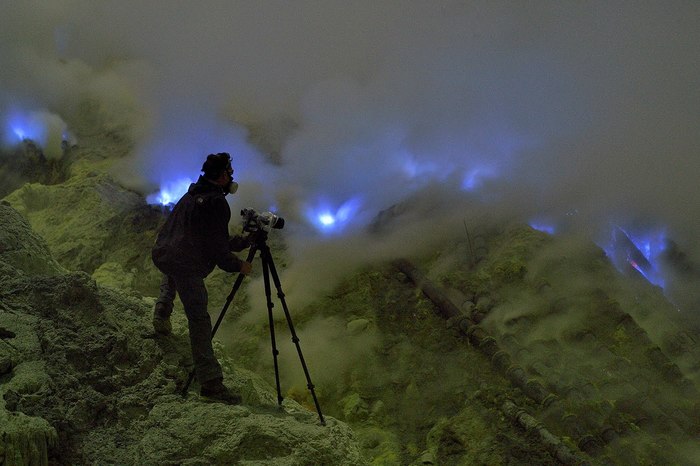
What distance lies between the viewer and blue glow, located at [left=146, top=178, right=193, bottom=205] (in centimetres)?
1115

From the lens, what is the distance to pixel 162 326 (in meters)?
3.90

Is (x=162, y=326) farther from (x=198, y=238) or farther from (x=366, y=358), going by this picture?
(x=366, y=358)

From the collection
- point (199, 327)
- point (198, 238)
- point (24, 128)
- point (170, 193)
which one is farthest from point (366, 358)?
point (24, 128)

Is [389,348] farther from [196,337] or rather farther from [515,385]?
[196,337]

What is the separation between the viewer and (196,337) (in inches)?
132

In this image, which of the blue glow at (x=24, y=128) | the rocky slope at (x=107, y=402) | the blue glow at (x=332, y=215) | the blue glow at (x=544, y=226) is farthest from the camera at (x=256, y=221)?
the blue glow at (x=24, y=128)

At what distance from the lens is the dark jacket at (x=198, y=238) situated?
3406mm

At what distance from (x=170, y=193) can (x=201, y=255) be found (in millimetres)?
8419

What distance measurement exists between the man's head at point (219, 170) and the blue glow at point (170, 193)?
8.01m

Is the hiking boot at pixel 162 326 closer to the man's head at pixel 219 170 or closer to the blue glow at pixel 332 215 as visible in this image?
the man's head at pixel 219 170

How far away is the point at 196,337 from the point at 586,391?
4.80m

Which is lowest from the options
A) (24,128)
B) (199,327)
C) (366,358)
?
(199,327)

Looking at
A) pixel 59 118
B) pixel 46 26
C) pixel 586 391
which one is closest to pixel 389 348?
pixel 586 391

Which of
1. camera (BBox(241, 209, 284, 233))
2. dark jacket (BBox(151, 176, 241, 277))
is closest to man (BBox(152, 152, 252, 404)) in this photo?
dark jacket (BBox(151, 176, 241, 277))
